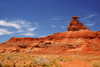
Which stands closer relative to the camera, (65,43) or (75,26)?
(65,43)

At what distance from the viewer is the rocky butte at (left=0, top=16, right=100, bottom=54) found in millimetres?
35000

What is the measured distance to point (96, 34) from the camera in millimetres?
44312

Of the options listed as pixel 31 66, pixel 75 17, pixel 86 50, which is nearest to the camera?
pixel 31 66

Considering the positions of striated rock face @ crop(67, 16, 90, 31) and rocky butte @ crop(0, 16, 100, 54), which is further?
striated rock face @ crop(67, 16, 90, 31)

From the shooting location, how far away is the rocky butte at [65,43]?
115ft

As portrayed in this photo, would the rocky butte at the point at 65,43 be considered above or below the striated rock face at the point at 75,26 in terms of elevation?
below

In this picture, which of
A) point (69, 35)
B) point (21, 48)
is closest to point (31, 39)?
point (21, 48)

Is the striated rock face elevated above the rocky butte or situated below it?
above

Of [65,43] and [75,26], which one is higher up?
[75,26]

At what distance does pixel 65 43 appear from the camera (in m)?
39.9

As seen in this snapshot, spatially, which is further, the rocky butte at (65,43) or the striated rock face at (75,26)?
the striated rock face at (75,26)

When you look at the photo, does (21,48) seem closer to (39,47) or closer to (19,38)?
(39,47)

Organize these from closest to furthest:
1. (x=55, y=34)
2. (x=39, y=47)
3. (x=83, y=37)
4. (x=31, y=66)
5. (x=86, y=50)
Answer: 1. (x=31, y=66)
2. (x=86, y=50)
3. (x=39, y=47)
4. (x=83, y=37)
5. (x=55, y=34)

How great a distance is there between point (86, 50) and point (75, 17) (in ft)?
92.0
